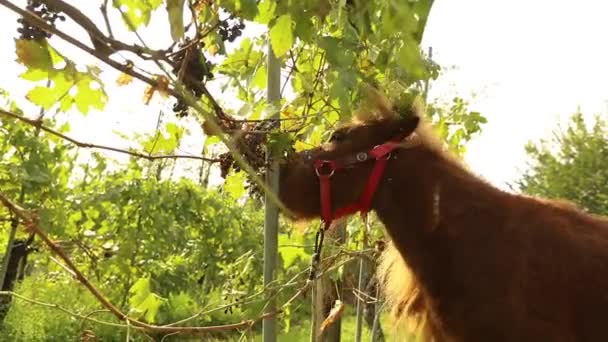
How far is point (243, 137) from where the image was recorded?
1.53 m

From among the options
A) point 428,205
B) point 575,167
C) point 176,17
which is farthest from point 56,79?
point 575,167

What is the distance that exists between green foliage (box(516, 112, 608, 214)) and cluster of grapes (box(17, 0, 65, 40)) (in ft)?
45.4

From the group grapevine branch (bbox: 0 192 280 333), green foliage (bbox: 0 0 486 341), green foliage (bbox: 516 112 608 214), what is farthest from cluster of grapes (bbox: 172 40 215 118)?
green foliage (bbox: 516 112 608 214)

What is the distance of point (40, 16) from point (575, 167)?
1585cm

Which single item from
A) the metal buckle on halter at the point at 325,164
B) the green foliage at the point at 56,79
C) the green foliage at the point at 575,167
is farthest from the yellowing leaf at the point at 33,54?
the green foliage at the point at 575,167

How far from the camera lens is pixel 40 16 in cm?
116

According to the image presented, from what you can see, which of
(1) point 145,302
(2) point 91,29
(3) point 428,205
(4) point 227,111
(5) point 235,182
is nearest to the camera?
(2) point 91,29

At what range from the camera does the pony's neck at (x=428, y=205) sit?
2014 mm

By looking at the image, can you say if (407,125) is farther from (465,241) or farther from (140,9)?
(140,9)

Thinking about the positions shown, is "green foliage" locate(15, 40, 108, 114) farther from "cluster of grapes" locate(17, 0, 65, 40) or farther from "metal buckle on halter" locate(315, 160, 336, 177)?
"metal buckle on halter" locate(315, 160, 336, 177)

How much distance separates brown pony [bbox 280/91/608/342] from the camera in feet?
6.36

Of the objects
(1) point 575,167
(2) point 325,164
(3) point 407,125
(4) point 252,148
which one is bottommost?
(4) point 252,148

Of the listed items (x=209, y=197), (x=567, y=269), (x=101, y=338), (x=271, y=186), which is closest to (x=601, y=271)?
(x=567, y=269)

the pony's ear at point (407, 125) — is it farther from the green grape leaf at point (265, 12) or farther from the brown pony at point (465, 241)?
the green grape leaf at point (265, 12)
